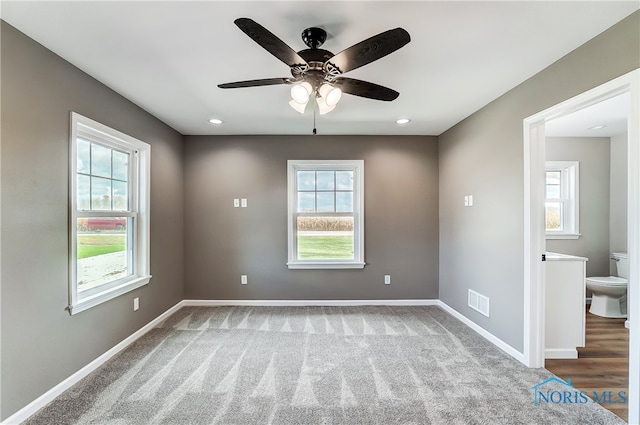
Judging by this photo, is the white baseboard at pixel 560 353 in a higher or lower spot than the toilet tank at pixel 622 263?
lower

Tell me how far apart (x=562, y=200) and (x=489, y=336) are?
2.75 meters

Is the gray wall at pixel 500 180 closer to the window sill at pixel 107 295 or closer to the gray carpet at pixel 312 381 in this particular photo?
the gray carpet at pixel 312 381

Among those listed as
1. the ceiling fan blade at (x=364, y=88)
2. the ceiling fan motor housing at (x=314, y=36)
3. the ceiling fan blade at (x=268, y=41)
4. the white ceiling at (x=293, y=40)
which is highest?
the white ceiling at (x=293, y=40)

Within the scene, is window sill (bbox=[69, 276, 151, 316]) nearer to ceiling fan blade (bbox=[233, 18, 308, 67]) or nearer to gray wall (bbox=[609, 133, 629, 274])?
ceiling fan blade (bbox=[233, 18, 308, 67])

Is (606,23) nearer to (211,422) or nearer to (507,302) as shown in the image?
(507,302)

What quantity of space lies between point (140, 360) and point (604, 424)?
3.46 meters

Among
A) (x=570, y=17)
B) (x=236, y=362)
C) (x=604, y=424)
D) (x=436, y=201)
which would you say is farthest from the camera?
(x=436, y=201)

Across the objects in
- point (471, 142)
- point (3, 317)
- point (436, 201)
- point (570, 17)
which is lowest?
point (3, 317)

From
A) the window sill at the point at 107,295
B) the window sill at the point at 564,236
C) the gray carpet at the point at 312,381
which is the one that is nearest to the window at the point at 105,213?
the window sill at the point at 107,295

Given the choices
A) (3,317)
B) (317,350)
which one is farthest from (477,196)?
(3,317)

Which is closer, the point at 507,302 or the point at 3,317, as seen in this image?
the point at 3,317

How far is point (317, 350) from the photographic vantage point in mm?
2682

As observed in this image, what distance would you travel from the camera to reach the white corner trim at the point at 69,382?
174 cm

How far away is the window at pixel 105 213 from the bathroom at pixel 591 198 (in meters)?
5.39
